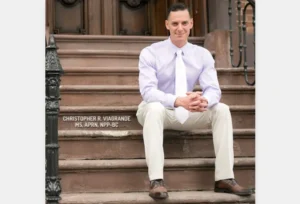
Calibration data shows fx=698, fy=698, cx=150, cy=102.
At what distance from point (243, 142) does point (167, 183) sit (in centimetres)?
71

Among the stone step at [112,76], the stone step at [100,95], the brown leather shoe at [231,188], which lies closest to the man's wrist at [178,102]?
the brown leather shoe at [231,188]

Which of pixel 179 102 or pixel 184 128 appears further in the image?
pixel 184 128

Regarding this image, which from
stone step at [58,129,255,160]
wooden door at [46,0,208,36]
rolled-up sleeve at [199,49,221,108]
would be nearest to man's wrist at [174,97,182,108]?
rolled-up sleeve at [199,49,221,108]

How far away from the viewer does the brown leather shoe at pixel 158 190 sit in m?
3.80

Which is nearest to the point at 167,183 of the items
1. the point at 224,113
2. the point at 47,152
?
the point at 224,113

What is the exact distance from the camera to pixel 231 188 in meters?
4.00

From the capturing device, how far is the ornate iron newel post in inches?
138

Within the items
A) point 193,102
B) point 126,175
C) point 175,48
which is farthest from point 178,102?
point 126,175

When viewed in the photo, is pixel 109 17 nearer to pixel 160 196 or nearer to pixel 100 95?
pixel 100 95

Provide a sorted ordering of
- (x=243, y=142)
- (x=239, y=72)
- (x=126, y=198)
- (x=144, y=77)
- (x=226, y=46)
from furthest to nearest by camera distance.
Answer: (x=226, y=46) < (x=239, y=72) < (x=243, y=142) < (x=144, y=77) < (x=126, y=198)

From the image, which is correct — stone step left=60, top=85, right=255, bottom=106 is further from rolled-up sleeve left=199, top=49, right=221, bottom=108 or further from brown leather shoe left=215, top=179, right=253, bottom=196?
brown leather shoe left=215, top=179, right=253, bottom=196

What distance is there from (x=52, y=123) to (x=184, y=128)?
40.5 inches

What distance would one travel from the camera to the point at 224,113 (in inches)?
160

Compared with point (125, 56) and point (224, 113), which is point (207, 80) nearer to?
point (224, 113)
